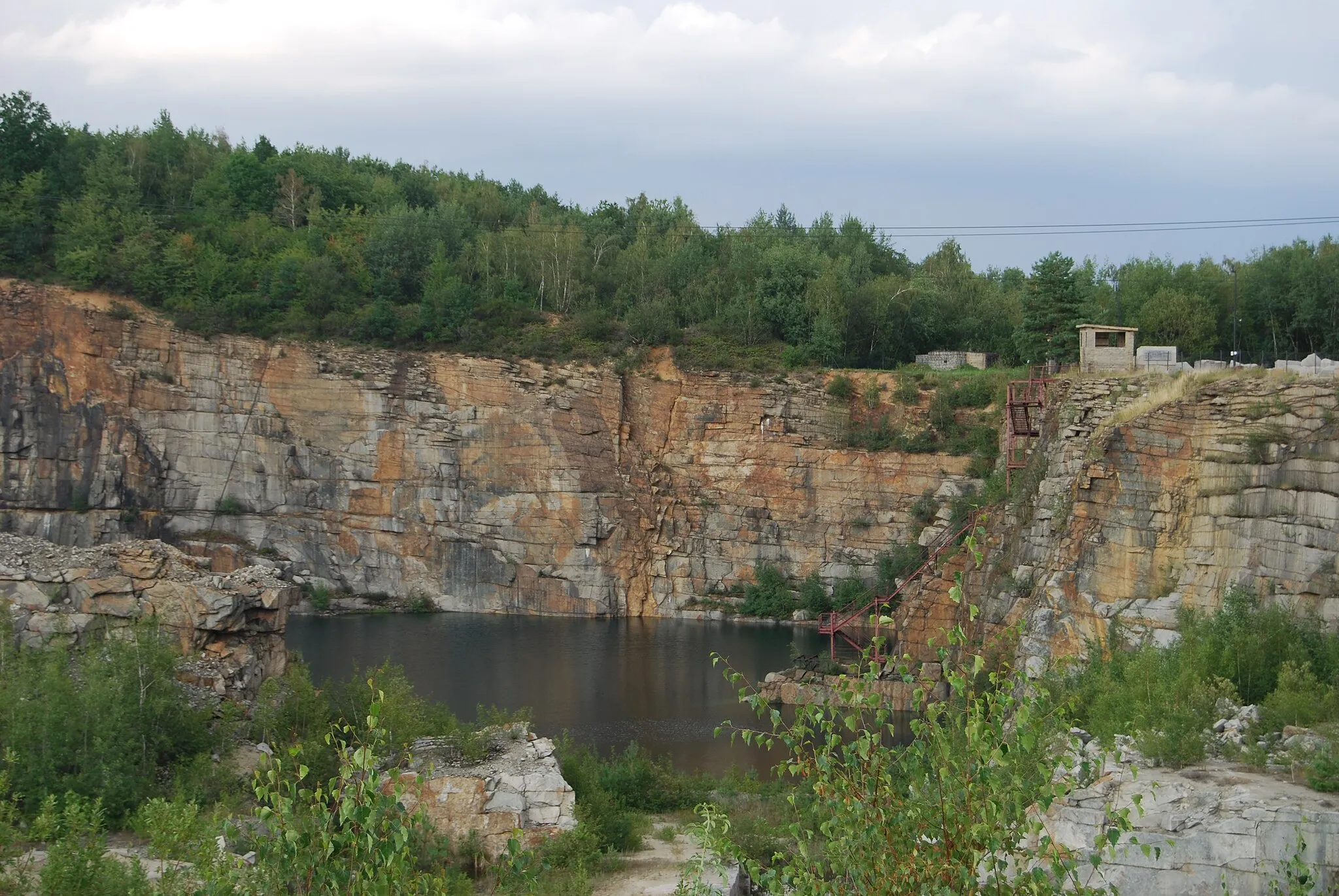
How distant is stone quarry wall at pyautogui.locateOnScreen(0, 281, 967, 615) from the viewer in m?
41.2

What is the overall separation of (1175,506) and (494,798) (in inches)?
533

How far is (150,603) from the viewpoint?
20.1m

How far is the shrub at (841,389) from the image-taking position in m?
40.9

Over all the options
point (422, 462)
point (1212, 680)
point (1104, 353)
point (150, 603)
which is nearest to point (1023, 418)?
point (1104, 353)

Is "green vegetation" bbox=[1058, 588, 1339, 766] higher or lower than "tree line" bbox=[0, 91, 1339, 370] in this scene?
lower

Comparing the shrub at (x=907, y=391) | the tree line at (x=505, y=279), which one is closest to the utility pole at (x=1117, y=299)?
the tree line at (x=505, y=279)

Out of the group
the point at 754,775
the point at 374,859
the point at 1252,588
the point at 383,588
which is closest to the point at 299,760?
the point at 754,775

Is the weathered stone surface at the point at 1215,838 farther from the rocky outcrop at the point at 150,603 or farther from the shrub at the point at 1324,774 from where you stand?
the rocky outcrop at the point at 150,603

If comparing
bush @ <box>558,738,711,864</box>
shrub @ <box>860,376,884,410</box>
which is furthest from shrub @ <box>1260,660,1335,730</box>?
shrub @ <box>860,376,884,410</box>

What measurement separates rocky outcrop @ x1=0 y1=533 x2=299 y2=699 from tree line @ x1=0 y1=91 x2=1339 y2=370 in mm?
22861

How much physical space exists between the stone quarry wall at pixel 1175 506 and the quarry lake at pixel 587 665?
6.96m

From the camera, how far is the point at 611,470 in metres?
42.4

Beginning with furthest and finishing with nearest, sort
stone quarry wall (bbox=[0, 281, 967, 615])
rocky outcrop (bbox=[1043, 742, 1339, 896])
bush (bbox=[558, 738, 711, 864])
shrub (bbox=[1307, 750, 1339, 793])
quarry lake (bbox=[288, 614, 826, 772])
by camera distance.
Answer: stone quarry wall (bbox=[0, 281, 967, 615]), quarry lake (bbox=[288, 614, 826, 772]), bush (bbox=[558, 738, 711, 864]), shrub (bbox=[1307, 750, 1339, 793]), rocky outcrop (bbox=[1043, 742, 1339, 896])

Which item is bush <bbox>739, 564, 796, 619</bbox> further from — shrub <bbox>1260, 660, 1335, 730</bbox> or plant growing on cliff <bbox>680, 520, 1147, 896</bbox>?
plant growing on cliff <bbox>680, 520, 1147, 896</bbox>
